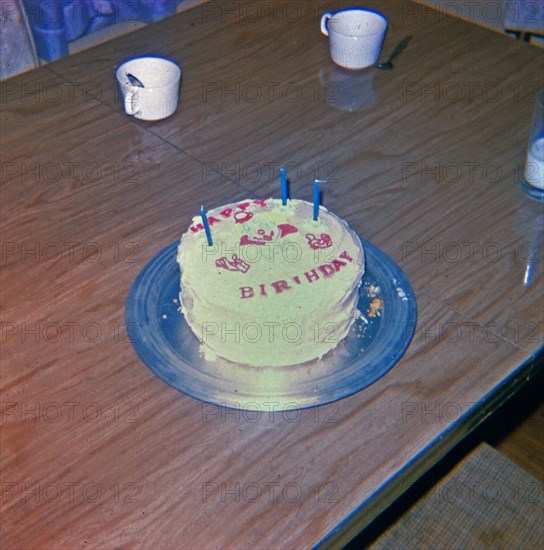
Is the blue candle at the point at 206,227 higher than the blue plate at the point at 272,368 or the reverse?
higher

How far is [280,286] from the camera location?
0.97 m

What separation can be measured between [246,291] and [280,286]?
4 cm

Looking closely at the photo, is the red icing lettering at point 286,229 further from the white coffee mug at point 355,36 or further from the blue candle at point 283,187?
the white coffee mug at point 355,36

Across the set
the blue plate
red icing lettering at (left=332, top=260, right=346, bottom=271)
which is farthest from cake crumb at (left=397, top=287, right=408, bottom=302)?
red icing lettering at (left=332, top=260, right=346, bottom=271)

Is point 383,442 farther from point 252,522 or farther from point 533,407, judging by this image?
point 533,407

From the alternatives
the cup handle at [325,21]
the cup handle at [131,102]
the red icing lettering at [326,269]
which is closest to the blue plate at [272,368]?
the red icing lettering at [326,269]

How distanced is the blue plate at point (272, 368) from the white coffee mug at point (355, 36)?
610mm

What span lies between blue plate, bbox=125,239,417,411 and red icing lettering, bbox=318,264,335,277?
0.10 meters

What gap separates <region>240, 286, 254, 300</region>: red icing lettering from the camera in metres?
0.96

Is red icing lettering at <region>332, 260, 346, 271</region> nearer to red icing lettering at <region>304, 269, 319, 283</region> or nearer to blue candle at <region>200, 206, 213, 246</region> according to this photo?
red icing lettering at <region>304, 269, 319, 283</region>

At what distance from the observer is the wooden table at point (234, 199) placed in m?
0.89

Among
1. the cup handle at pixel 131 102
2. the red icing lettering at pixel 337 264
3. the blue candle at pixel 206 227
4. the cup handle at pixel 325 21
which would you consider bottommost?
the cup handle at pixel 131 102

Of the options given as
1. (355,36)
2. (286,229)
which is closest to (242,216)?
(286,229)

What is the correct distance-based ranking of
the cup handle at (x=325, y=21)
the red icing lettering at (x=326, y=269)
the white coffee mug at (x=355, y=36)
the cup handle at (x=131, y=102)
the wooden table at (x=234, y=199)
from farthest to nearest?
the cup handle at (x=325, y=21)
the white coffee mug at (x=355, y=36)
the cup handle at (x=131, y=102)
the red icing lettering at (x=326, y=269)
the wooden table at (x=234, y=199)
